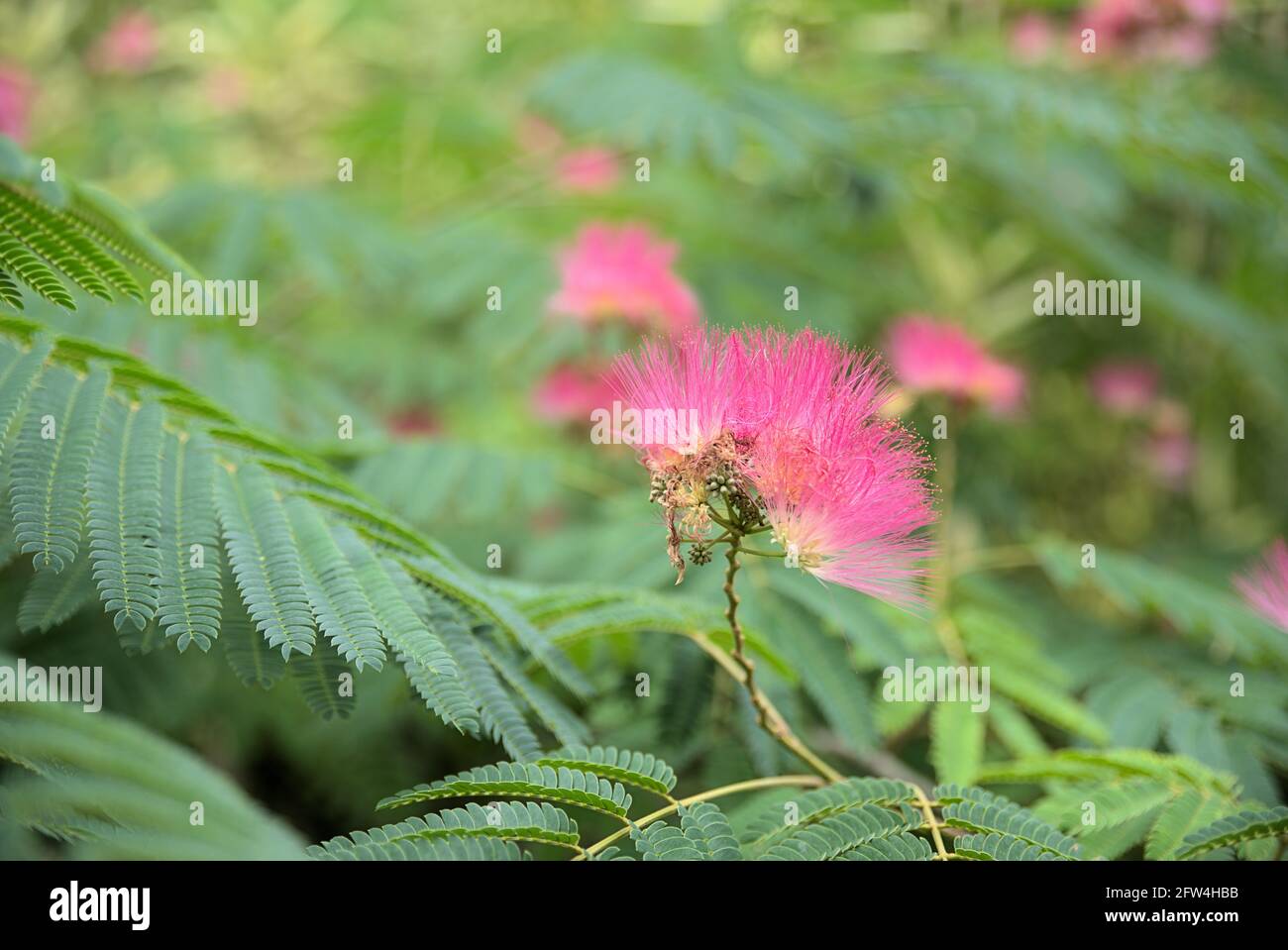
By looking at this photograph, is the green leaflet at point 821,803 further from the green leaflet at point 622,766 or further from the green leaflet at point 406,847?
the green leaflet at point 406,847

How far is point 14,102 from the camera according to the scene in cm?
387

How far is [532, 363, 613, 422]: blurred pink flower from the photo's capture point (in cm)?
314

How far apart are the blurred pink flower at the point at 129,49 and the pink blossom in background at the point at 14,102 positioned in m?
0.52

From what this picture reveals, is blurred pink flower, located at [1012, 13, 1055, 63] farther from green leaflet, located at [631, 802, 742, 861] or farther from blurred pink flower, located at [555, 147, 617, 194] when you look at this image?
green leaflet, located at [631, 802, 742, 861]

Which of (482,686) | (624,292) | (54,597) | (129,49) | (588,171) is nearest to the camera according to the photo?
(482,686)

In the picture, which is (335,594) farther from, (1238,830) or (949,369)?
(949,369)

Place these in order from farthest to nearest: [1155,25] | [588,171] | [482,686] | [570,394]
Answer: [588,171] < [1155,25] < [570,394] < [482,686]

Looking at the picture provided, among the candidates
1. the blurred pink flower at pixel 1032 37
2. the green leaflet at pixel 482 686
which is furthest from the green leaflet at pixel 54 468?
the blurred pink flower at pixel 1032 37

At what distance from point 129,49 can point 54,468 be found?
440 cm

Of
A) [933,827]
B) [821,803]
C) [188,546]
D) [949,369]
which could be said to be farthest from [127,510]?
[949,369]

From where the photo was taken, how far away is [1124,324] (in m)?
4.04

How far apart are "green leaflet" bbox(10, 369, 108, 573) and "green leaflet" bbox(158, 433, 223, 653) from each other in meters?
0.10

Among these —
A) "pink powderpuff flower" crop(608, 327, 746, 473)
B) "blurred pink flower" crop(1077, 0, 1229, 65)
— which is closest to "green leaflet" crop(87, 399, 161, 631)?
"pink powderpuff flower" crop(608, 327, 746, 473)
